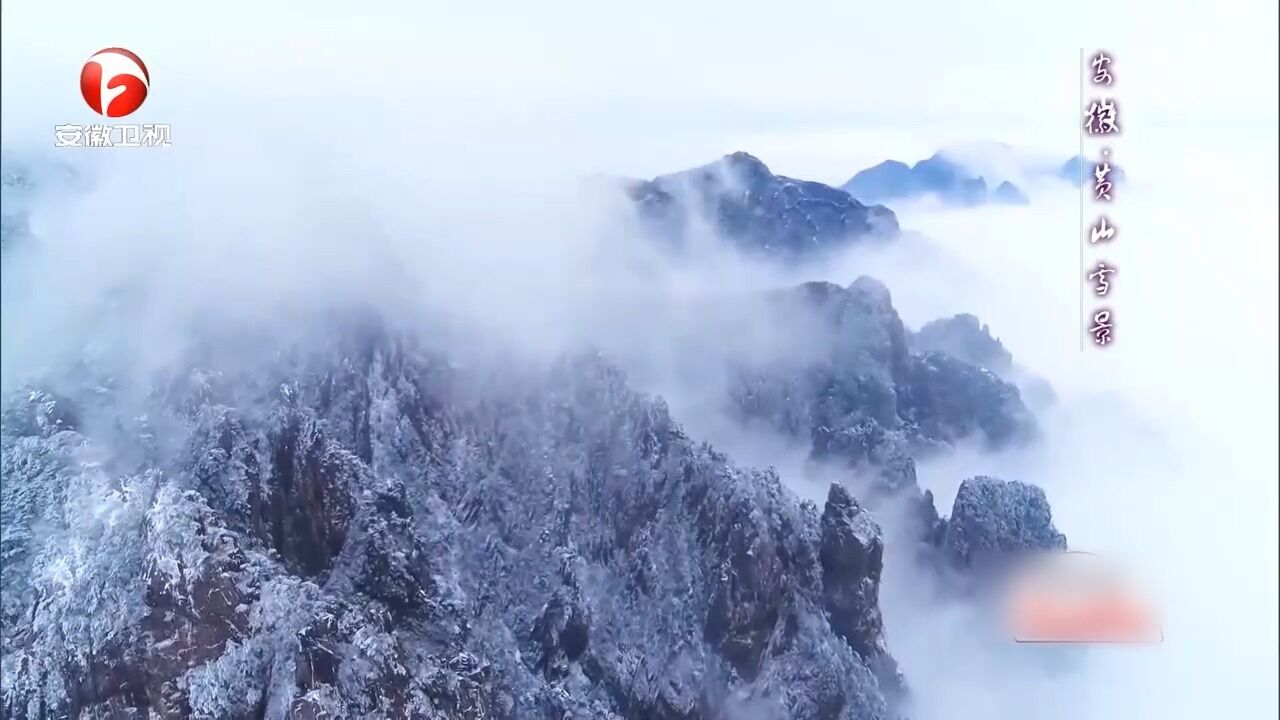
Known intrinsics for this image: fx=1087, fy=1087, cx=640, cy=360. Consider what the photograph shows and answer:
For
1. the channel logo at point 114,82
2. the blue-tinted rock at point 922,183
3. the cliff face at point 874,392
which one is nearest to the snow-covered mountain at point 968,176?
the blue-tinted rock at point 922,183

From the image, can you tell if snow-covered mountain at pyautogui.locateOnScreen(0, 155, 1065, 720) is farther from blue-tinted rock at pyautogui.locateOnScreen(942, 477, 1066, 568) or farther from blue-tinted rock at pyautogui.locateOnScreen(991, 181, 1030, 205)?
blue-tinted rock at pyautogui.locateOnScreen(991, 181, 1030, 205)

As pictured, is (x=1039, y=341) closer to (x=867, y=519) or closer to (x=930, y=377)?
(x=930, y=377)

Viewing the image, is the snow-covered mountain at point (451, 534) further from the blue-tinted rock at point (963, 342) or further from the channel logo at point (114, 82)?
the channel logo at point (114, 82)

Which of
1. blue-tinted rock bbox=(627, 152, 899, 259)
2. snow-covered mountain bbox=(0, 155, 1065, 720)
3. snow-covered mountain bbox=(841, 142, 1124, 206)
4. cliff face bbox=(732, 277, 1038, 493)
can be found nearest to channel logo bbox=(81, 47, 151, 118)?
snow-covered mountain bbox=(0, 155, 1065, 720)

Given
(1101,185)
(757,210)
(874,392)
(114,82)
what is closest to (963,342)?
(874,392)

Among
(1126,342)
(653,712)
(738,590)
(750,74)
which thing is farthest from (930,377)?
(653,712)

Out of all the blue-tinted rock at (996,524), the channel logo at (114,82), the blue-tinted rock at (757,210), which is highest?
the channel logo at (114,82)
